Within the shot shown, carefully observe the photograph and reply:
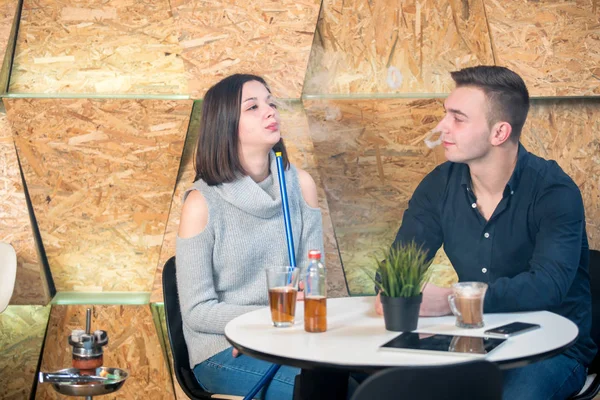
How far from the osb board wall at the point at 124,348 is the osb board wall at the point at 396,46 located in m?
1.24

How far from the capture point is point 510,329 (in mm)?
1761

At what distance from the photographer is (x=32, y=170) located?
10.5ft

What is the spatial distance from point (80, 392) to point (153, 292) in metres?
1.27

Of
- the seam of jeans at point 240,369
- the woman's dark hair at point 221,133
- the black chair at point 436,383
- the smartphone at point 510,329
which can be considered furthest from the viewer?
the woman's dark hair at point 221,133

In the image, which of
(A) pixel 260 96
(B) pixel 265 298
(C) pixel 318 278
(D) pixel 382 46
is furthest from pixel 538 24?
(C) pixel 318 278

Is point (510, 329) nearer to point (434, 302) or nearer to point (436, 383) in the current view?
point (434, 302)

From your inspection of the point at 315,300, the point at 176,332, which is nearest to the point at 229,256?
the point at 176,332

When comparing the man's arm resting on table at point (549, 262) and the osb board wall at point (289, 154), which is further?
the osb board wall at point (289, 154)

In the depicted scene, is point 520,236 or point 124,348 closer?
point 520,236

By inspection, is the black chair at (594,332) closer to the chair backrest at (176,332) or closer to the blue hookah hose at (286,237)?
the blue hookah hose at (286,237)

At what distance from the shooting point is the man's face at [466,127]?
96.3 inches

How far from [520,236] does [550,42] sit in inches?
49.9

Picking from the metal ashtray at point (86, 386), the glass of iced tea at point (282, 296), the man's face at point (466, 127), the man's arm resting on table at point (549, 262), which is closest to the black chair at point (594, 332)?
the man's arm resting on table at point (549, 262)

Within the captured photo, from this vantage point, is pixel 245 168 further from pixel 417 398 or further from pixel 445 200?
pixel 417 398
